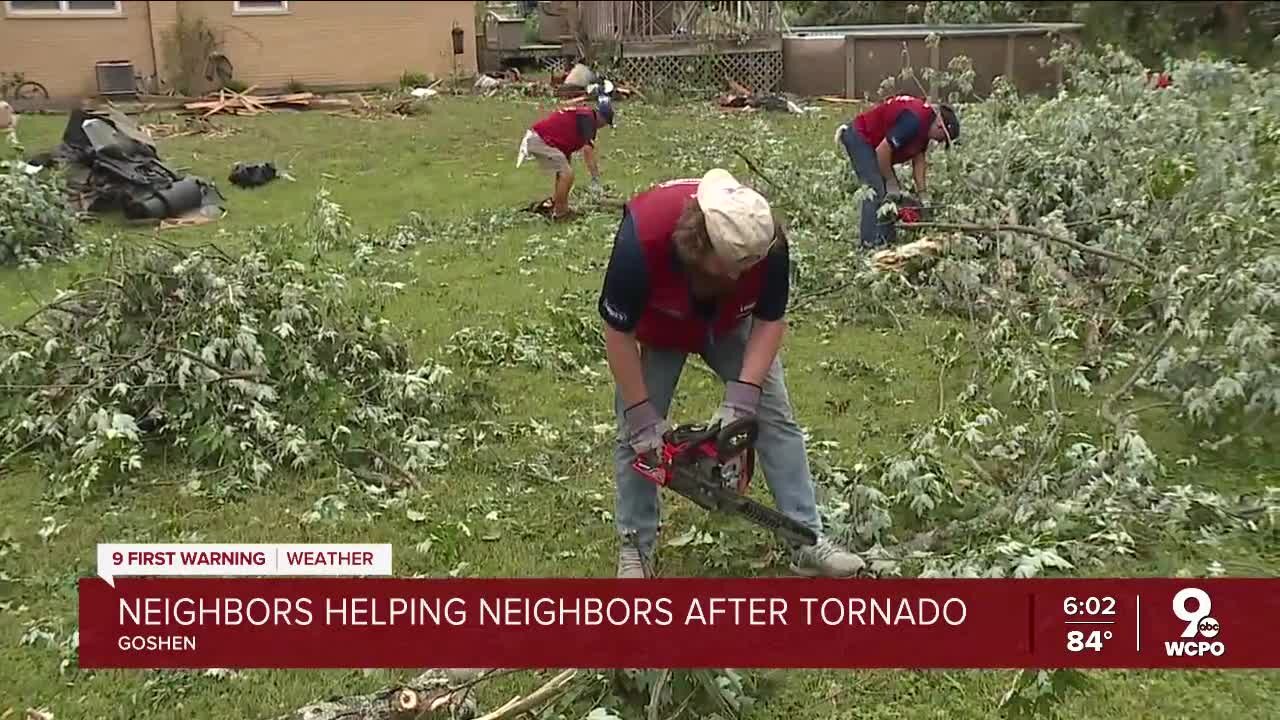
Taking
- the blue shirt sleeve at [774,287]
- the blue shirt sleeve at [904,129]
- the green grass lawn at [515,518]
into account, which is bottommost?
the green grass lawn at [515,518]

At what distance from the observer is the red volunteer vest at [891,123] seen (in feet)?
23.7

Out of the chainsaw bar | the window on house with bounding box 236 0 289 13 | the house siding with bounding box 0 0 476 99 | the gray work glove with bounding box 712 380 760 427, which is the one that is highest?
the window on house with bounding box 236 0 289 13

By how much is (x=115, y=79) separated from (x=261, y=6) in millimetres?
2655

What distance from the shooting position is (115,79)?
17.5m

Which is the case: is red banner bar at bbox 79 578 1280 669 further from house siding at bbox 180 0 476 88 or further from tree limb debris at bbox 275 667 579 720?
house siding at bbox 180 0 476 88

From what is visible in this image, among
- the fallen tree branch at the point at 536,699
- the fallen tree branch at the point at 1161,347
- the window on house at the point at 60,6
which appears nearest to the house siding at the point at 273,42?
the window on house at the point at 60,6

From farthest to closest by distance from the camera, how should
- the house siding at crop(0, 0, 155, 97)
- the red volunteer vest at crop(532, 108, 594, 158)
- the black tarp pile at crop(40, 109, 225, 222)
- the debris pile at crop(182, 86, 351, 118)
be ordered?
the house siding at crop(0, 0, 155, 97) < the debris pile at crop(182, 86, 351, 118) < the black tarp pile at crop(40, 109, 225, 222) < the red volunteer vest at crop(532, 108, 594, 158)

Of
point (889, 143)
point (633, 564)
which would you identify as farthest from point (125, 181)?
point (633, 564)

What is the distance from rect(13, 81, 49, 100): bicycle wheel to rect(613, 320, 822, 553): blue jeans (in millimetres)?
16426

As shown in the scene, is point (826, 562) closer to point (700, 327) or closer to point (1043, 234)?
point (700, 327)

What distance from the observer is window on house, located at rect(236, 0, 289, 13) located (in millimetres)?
18719

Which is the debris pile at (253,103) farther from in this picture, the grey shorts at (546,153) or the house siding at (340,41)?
the grey shorts at (546,153)

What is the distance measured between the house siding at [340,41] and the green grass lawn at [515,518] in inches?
431

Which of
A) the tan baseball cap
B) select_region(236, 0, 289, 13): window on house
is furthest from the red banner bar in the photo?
select_region(236, 0, 289, 13): window on house
